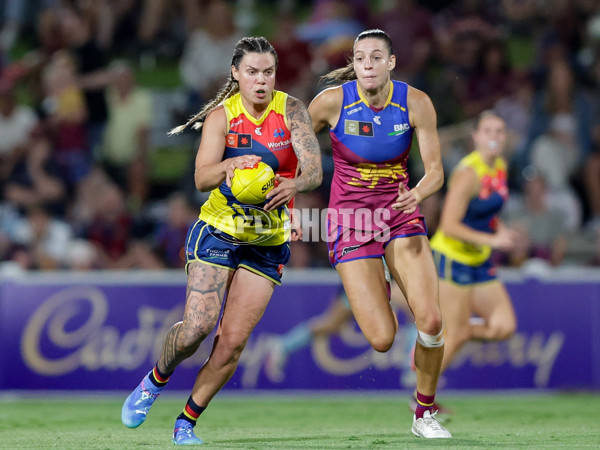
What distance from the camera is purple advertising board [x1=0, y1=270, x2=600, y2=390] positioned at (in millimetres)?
11555

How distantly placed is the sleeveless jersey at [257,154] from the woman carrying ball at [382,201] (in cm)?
57

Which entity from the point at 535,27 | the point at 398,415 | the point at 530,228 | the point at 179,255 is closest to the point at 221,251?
the point at 398,415

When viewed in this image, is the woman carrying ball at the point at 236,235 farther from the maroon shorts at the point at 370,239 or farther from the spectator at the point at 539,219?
the spectator at the point at 539,219

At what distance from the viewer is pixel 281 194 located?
6324mm

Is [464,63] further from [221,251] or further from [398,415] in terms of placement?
[221,251]

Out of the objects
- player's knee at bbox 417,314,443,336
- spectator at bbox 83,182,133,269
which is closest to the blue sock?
spectator at bbox 83,182,133,269

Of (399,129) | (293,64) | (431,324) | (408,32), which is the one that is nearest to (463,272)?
(431,324)

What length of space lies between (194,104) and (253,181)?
8069 mm

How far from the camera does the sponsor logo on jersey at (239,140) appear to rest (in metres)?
6.68

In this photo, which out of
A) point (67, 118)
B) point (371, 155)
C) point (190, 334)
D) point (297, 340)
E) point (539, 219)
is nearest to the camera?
point (190, 334)

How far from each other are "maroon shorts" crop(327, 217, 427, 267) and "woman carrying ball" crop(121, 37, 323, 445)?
56cm

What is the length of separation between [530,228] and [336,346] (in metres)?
3.23

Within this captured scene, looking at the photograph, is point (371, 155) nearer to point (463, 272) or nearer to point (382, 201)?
point (382, 201)

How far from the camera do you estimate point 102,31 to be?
1545 cm
